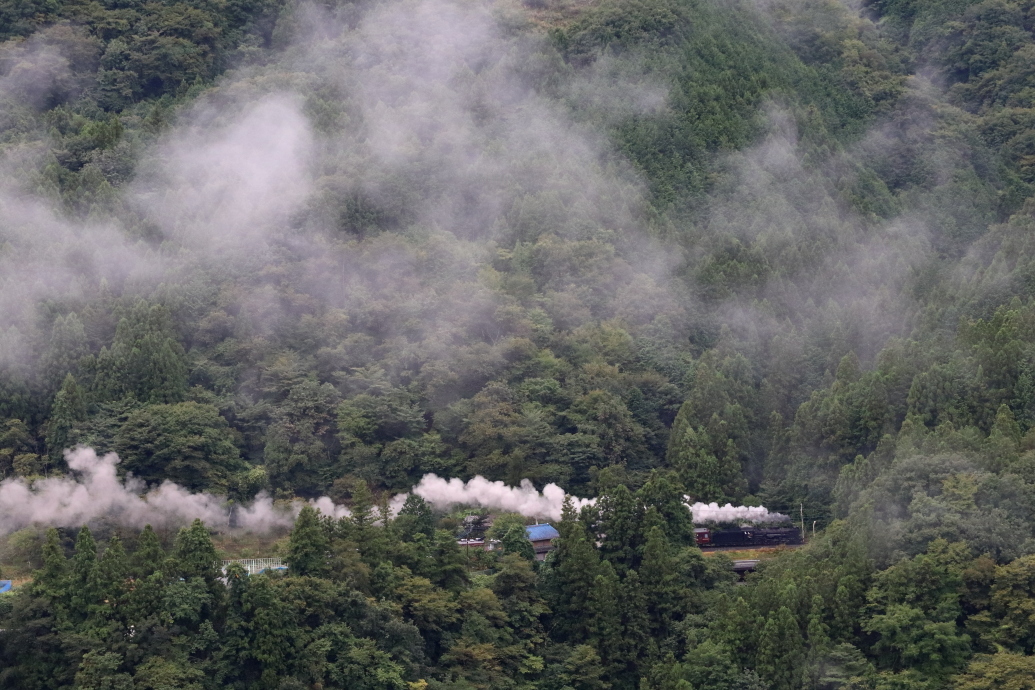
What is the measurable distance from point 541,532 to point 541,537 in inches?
7.8

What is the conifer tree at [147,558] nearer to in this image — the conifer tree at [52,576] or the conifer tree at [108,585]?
the conifer tree at [108,585]

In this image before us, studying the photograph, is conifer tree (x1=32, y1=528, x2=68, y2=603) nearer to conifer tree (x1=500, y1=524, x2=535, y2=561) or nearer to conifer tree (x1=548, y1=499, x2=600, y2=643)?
conifer tree (x1=500, y1=524, x2=535, y2=561)

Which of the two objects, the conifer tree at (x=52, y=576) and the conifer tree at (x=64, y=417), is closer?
the conifer tree at (x=52, y=576)

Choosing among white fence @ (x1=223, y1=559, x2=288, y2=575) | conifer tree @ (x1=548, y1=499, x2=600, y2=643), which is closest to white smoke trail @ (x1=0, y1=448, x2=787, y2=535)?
white fence @ (x1=223, y1=559, x2=288, y2=575)

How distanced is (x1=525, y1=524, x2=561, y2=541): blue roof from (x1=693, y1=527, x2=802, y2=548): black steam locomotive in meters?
4.12

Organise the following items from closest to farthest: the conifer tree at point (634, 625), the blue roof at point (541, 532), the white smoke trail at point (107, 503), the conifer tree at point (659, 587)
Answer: the conifer tree at point (634, 625), the conifer tree at point (659, 587), the white smoke trail at point (107, 503), the blue roof at point (541, 532)

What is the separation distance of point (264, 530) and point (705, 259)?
19.4 m

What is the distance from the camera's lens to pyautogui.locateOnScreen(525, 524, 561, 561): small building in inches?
1973

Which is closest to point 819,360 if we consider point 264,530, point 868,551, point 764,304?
point 764,304

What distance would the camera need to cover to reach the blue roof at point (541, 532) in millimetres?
50125

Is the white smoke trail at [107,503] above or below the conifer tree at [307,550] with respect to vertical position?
above

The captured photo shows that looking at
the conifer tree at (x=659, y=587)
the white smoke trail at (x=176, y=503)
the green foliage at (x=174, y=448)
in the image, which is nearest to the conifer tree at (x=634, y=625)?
the conifer tree at (x=659, y=587)

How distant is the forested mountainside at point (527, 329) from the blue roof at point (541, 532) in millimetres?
1694

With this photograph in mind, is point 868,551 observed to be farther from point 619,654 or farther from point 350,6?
point 350,6
